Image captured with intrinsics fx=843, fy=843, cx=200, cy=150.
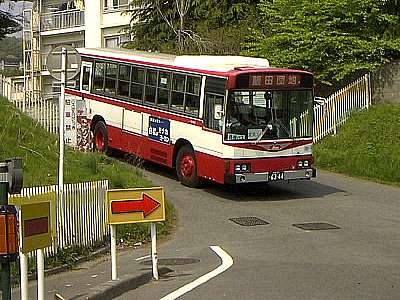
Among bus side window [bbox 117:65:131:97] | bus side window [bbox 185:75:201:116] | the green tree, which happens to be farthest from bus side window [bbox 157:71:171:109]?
the green tree

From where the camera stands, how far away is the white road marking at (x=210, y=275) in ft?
32.6

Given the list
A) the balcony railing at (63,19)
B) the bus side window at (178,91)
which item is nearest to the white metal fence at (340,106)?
the bus side window at (178,91)

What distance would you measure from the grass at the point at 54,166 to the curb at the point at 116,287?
1.87 metres

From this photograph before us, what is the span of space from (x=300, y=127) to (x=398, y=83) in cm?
1003

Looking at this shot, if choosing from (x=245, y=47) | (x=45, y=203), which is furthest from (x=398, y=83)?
(x=45, y=203)

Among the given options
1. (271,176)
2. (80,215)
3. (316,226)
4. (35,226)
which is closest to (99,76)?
(271,176)

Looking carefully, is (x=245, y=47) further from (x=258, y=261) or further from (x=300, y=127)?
(x=258, y=261)

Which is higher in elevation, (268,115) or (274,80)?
(274,80)

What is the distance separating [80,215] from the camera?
12.8m

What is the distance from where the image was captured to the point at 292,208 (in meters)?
17.9

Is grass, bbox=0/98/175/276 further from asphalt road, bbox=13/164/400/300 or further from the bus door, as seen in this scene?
the bus door

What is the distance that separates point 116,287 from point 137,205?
1168 millimetres

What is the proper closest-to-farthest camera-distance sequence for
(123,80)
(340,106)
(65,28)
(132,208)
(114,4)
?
(132,208) → (123,80) → (340,106) → (114,4) → (65,28)

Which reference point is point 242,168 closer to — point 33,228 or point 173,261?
point 173,261
